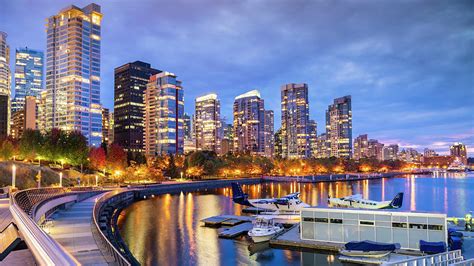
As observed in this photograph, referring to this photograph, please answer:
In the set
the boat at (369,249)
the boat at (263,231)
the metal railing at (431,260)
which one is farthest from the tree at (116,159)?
the metal railing at (431,260)

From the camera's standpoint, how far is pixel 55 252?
1249 cm

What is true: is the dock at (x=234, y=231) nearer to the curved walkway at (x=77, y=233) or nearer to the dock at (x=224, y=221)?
the dock at (x=224, y=221)

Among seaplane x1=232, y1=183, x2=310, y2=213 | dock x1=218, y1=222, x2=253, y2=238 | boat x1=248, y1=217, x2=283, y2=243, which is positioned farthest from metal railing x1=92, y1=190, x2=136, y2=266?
seaplane x1=232, y1=183, x2=310, y2=213

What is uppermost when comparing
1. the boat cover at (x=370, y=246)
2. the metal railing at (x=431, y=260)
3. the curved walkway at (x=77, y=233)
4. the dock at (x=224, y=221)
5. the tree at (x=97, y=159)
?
the tree at (x=97, y=159)

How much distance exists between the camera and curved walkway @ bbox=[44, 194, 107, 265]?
27.4m

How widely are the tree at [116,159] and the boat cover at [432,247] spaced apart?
378 feet

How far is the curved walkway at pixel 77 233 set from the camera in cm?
2744

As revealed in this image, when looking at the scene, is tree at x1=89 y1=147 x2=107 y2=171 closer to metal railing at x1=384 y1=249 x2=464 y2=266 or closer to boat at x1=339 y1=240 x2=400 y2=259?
boat at x1=339 y1=240 x2=400 y2=259

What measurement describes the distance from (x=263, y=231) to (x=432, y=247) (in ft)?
61.2

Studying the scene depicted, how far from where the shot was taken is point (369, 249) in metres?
35.0

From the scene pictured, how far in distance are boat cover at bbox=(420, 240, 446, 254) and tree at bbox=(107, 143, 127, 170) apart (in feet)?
378

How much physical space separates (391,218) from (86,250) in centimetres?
2964

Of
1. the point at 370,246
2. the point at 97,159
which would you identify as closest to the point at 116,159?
the point at 97,159

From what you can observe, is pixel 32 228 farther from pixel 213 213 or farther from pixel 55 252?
pixel 213 213
